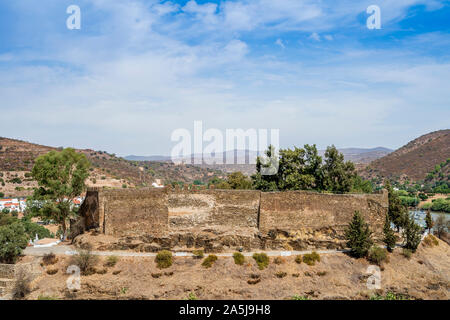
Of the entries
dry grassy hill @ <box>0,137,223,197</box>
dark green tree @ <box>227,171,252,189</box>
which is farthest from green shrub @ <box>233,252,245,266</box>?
dry grassy hill @ <box>0,137,223,197</box>

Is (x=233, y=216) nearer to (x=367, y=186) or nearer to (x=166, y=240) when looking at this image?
(x=166, y=240)

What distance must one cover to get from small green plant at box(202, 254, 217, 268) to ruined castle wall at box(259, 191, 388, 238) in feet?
13.9

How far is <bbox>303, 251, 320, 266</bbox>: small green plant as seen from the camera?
1061 inches

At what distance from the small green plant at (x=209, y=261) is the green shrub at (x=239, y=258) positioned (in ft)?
4.38

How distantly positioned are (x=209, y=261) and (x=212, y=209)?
12.7 feet

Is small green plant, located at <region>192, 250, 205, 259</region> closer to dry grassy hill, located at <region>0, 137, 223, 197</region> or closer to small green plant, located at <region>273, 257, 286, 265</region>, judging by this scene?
small green plant, located at <region>273, 257, 286, 265</region>

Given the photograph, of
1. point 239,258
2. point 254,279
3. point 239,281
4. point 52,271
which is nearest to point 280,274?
point 254,279

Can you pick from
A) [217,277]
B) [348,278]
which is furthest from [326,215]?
[217,277]

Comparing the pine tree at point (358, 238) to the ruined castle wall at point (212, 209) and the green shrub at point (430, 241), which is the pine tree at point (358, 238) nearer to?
the ruined castle wall at point (212, 209)

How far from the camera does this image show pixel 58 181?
30.6 m

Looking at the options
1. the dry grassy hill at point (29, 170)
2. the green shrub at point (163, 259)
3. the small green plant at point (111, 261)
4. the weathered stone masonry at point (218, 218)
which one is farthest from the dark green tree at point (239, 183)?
the dry grassy hill at point (29, 170)

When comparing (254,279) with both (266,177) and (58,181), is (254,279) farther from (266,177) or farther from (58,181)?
(58,181)

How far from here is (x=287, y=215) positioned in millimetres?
28797
